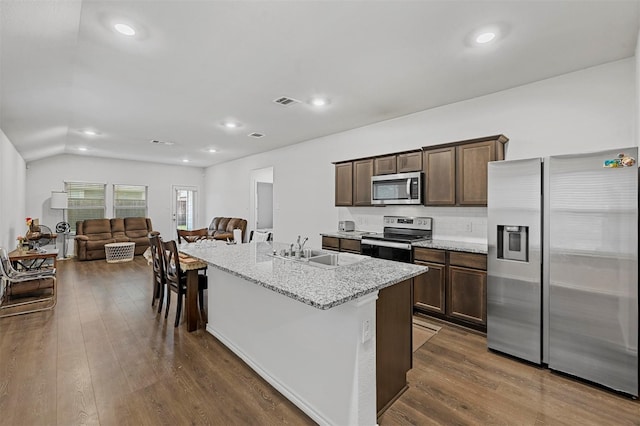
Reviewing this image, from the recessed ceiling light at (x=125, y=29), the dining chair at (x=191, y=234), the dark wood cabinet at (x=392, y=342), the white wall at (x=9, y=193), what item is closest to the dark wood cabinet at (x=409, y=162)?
the dark wood cabinet at (x=392, y=342)

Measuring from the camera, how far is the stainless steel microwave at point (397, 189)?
385 cm

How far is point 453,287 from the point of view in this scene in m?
3.26

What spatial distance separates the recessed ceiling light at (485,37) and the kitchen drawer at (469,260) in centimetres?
196

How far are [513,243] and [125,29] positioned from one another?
12.1 ft

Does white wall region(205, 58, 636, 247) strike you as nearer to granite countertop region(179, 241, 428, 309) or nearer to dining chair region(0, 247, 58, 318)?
granite countertop region(179, 241, 428, 309)

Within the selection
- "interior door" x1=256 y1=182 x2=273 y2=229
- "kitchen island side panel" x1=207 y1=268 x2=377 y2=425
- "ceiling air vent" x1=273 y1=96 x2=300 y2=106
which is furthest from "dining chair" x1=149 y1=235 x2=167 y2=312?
"interior door" x1=256 y1=182 x2=273 y2=229

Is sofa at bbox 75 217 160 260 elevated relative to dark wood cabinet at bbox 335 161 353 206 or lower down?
lower down

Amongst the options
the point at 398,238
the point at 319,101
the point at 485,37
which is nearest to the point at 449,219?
the point at 398,238

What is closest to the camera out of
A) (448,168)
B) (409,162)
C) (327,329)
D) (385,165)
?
(327,329)

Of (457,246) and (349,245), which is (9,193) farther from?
(457,246)

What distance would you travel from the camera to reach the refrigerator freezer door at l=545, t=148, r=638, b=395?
213 cm

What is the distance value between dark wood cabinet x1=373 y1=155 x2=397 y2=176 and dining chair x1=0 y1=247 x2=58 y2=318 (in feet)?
15.2

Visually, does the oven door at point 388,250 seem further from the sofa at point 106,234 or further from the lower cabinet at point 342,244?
the sofa at point 106,234

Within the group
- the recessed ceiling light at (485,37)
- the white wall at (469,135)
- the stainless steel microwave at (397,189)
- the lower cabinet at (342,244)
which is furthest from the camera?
the lower cabinet at (342,244)
